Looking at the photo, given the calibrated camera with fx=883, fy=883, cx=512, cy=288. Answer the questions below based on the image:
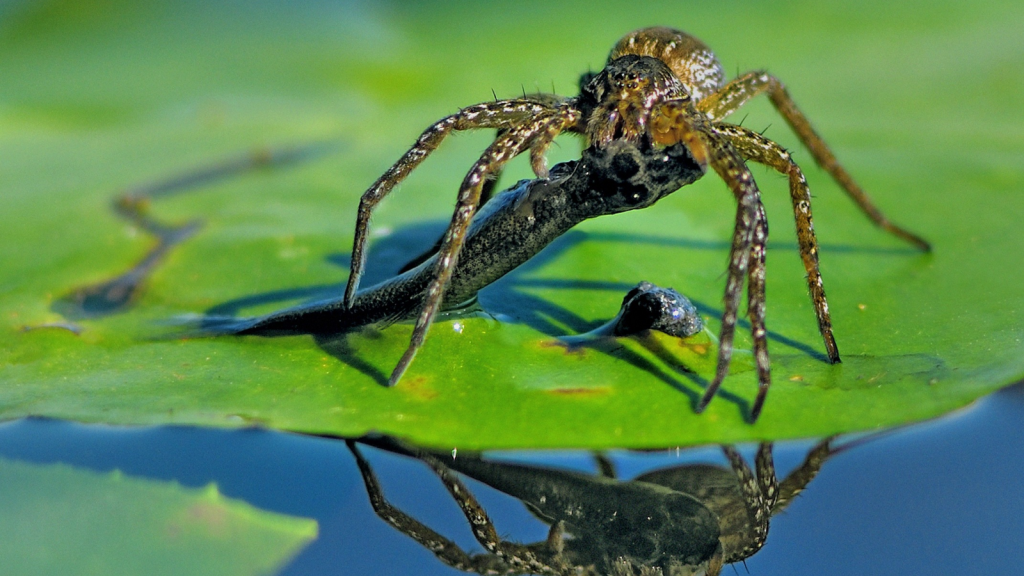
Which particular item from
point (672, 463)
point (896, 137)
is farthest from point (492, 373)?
point (896, 137)

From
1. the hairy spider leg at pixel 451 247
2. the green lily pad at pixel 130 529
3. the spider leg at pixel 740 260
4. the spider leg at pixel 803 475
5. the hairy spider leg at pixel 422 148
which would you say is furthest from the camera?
the hairy spider leg at pixel 422 148

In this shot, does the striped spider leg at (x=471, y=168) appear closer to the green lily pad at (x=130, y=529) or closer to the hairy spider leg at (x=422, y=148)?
the hairy spider leg at (x=422, y=148)

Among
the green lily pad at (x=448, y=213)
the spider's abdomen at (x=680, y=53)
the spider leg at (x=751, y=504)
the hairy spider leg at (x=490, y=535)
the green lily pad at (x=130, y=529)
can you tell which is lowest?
the green lily pad at (x=130, y=529)

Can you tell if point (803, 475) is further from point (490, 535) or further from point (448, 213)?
point (448, 213)

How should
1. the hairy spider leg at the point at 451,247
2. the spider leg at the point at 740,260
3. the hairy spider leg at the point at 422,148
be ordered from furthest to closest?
the hairy spider leg at the point at 422,148
the hairy spider leg at the point at 451,247
the spider leg at the point at 740,260

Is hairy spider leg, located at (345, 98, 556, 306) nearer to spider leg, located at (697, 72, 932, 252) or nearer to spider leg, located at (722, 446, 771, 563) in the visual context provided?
spider leg, located at (697, 72, 932, 252)

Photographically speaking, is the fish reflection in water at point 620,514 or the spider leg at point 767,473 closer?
the fish reflection in water at point 620,514

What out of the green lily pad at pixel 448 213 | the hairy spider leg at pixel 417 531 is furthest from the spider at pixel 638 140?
the hairy spider leg at pixel 417 531

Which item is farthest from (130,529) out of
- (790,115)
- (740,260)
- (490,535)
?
(790,115)

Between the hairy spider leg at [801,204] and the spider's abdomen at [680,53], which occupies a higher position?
the spider's abdomen at [680,53]
